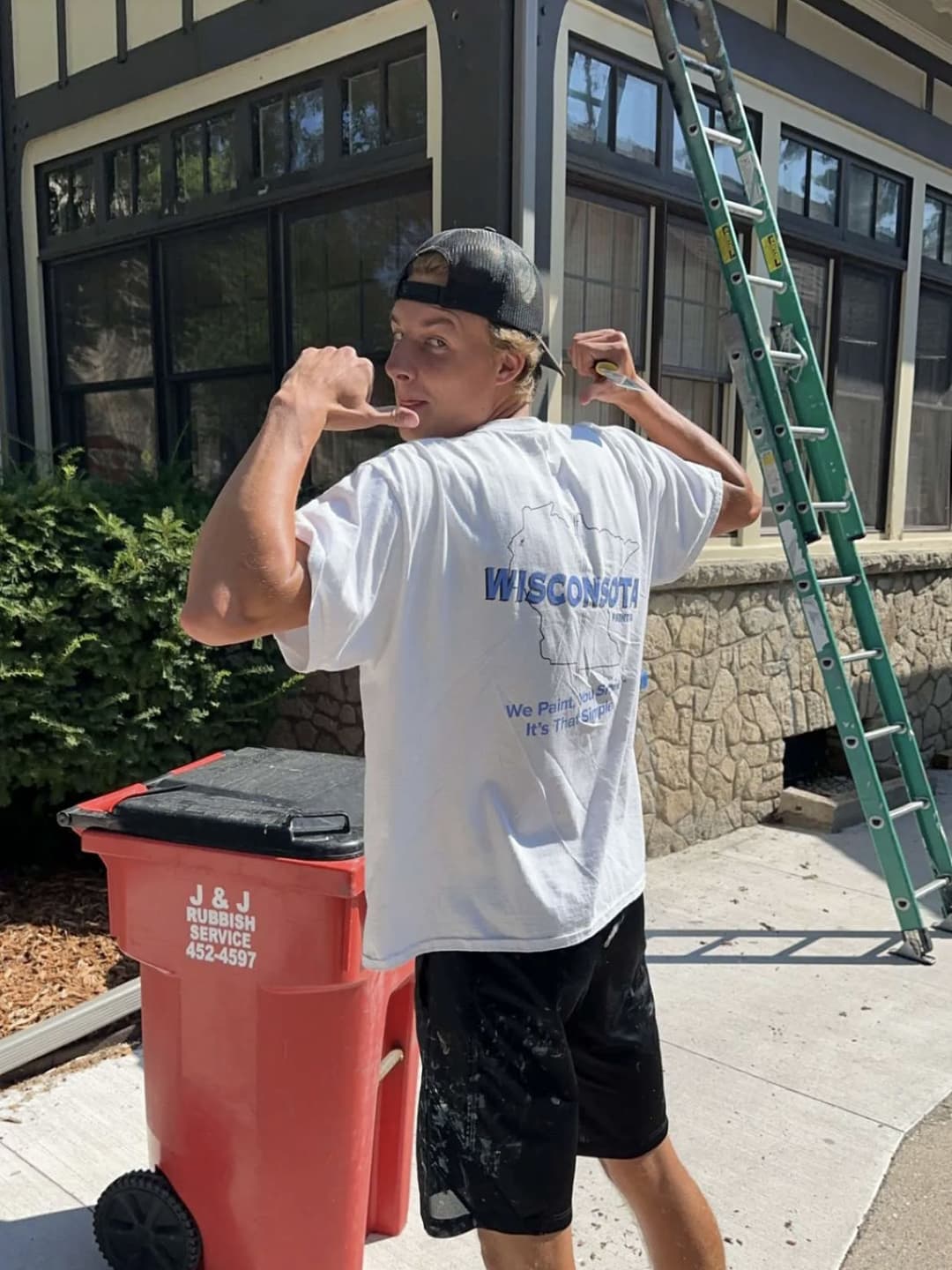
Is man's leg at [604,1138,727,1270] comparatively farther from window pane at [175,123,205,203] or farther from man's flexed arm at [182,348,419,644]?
window pane at [175,123,205,203]

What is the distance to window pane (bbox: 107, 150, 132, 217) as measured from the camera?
5.92 metres

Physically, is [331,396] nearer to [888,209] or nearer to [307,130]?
[307,130]

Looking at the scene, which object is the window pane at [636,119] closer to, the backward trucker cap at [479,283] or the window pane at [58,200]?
the window pane at [58,200]

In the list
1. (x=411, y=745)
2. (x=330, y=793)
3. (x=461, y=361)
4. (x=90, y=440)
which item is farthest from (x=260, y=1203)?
(x=90, y=440)

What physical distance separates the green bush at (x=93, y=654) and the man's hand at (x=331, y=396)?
106 inches

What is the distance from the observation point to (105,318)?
20.7ft

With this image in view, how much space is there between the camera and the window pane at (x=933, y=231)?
269 inches

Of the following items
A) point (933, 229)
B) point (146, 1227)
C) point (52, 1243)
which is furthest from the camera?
point (933, 229)

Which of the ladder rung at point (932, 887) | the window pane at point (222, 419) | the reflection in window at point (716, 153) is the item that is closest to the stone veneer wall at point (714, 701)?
the ladder rung at point (932, 887)

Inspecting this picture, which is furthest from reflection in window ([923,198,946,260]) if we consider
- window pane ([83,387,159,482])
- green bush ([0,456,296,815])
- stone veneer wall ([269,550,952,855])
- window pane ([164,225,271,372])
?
green bush ([0,456,296,815])

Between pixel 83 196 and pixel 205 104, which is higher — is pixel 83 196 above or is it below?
below

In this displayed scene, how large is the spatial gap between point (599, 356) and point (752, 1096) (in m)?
2.24

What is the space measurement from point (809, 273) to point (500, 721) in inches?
216

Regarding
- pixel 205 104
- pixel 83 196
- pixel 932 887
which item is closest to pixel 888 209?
pixel 205 104
